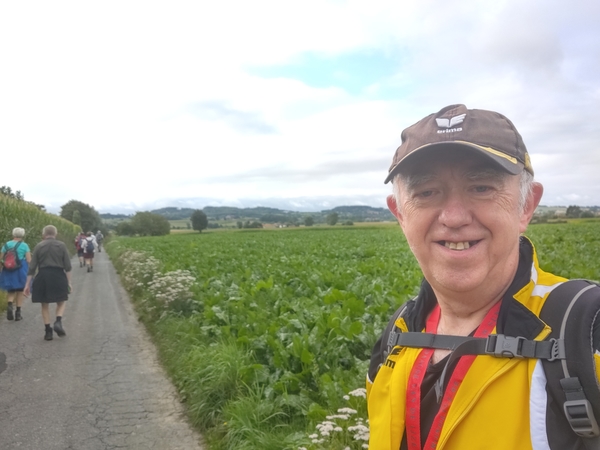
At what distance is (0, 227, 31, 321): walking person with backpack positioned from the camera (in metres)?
10.5

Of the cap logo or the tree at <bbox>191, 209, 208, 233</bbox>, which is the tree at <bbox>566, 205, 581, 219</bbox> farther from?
the tree at <bbox>191, 209, 208, 233</bbox>

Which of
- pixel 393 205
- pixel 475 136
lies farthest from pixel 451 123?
pixel 393 205

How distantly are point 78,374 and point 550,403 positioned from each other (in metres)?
7.04

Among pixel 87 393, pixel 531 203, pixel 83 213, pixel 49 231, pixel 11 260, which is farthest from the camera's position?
pixel 83 213

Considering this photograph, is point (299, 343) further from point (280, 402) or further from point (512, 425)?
point (512, 425)

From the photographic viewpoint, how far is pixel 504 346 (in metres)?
1.38

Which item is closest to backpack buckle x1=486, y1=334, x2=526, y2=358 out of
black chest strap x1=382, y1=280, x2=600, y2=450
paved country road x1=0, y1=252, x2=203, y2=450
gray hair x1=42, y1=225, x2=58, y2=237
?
black chest strap x1=382, y1=280, x2=600, y2=450

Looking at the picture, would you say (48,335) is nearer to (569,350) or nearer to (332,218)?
(569,350)

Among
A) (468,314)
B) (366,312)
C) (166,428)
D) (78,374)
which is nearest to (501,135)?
(468,314)

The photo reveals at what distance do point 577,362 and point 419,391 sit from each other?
55cm

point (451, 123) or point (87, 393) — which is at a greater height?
point (451, 123)

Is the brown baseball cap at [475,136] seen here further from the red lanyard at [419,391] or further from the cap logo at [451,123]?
the red lanyard at [419,391]

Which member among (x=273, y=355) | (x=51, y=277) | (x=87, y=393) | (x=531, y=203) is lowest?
(x=87, y=393)

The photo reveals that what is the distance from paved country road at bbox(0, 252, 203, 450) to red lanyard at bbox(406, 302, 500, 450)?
3.65m
